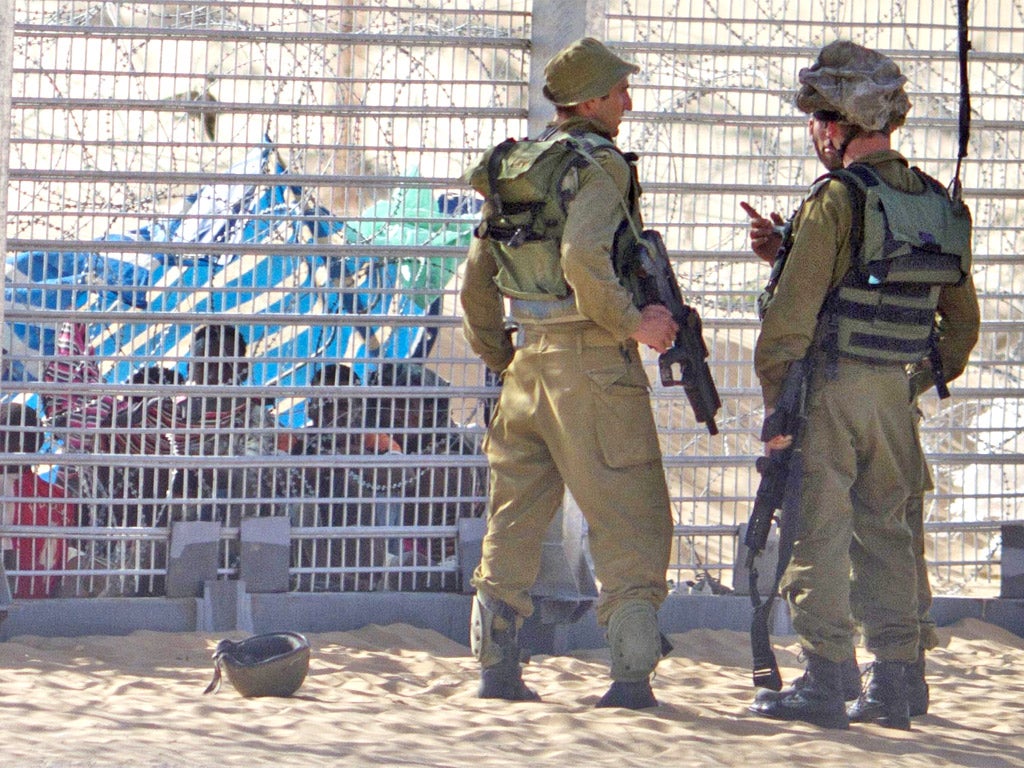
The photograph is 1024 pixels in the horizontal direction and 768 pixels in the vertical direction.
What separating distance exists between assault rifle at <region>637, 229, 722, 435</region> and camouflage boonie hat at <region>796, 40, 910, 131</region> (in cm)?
66

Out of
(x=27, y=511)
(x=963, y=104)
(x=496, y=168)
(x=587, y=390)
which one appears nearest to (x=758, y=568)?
(x=587, y=390)

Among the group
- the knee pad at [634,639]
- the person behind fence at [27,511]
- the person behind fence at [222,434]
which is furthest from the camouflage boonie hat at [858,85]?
the person behind fence at [27,511]

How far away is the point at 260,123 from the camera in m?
6.02

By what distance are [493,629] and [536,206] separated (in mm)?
1341

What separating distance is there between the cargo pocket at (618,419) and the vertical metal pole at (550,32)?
1.73 metres

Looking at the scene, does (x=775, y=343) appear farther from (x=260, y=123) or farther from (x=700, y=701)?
(x=260, y=123)

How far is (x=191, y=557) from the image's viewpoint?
19.2 ft

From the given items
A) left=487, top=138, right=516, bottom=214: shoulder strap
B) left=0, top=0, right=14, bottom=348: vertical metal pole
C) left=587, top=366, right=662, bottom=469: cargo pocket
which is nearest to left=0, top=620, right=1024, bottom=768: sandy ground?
left=587, top=366, right=662, bottom=469: cargo pocket

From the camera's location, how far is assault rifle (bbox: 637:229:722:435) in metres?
4.52

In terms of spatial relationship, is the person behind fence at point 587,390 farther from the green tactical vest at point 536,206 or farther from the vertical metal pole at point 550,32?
the vertical metal pole at point 550,32

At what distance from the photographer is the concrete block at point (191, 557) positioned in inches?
230

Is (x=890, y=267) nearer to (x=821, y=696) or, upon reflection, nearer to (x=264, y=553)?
(x=821, y=696)

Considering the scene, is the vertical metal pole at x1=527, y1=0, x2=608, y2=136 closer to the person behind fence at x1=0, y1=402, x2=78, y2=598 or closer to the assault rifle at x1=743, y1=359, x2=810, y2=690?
the assault rifle at x1=743, y1=359, x2=810, y2=690

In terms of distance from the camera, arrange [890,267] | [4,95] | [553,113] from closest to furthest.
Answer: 1. [890,267]
2. [4,95]
3. [553,113]
